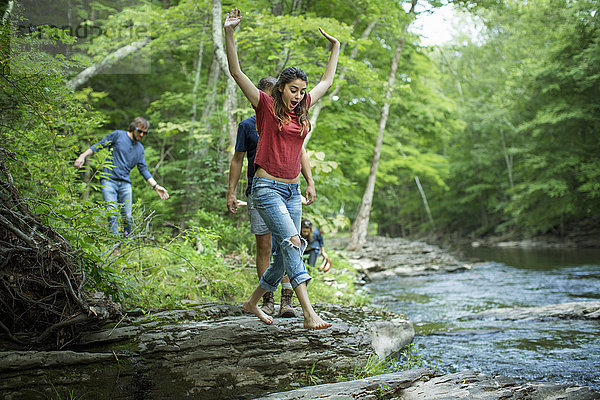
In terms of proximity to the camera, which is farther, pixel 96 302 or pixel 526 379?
pixel 526 379

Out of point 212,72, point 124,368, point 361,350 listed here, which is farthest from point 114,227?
point 212,72

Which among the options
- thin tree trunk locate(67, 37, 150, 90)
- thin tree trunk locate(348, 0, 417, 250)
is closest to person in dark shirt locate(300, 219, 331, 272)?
thin tree trunk locate(67, 37, 150, 90)

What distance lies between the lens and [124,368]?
323cm

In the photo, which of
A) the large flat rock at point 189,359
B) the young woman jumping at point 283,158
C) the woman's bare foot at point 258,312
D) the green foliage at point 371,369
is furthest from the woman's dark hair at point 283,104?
the green foliage at point 371,369

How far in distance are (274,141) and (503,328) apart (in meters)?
4.95

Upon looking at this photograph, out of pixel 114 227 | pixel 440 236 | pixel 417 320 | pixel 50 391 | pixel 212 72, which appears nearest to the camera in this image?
pixel 50 391

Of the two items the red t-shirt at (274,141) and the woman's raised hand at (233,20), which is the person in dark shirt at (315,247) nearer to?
the red t-shirt at (274,141)

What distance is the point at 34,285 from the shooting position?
329 cm

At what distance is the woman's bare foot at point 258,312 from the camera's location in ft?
12.9

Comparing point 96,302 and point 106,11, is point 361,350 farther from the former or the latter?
point 106,11

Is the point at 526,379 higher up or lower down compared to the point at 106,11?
lower down

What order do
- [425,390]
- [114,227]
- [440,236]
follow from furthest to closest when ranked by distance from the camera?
[440,236], [114,227], [425,390]

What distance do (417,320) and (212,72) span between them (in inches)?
381

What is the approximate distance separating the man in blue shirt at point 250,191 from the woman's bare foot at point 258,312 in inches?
9.6
